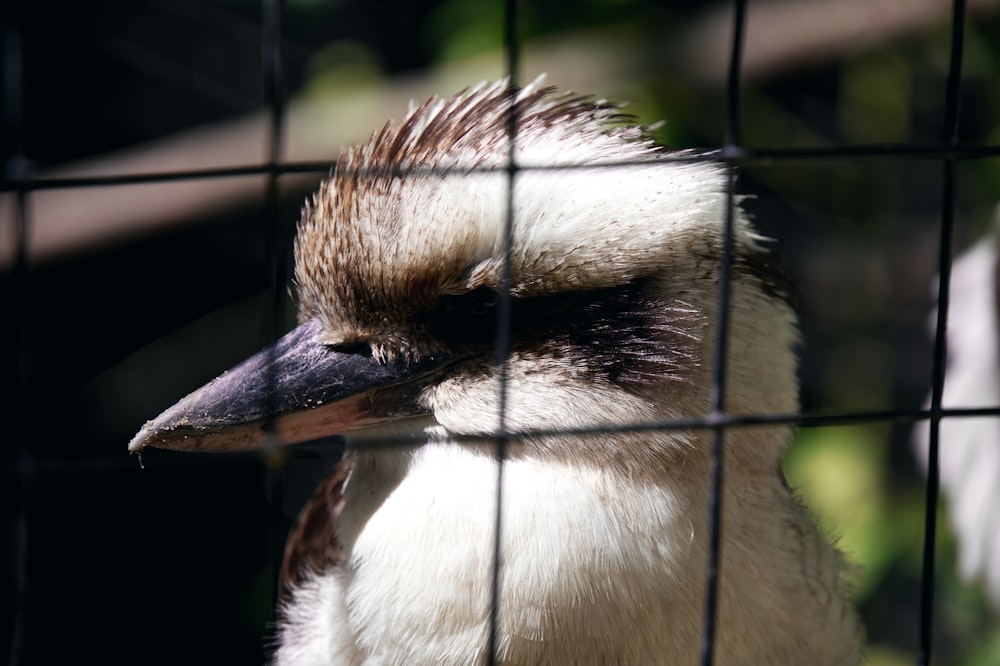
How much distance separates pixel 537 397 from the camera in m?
1.15

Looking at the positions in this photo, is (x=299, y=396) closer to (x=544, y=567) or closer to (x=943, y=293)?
(x=544, y=567)

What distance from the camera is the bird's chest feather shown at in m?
1.11

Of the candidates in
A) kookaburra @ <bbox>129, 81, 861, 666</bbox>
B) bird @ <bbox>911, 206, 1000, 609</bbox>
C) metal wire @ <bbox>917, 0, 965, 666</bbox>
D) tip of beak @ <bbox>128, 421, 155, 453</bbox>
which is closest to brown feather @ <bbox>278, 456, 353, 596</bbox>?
kookaburra @ <bbox>129, 81, 861, 666</bbox>

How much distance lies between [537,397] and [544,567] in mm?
170

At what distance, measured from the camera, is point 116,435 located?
2.84 m

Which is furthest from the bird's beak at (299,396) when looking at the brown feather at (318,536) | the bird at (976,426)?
the bird at (976,426)

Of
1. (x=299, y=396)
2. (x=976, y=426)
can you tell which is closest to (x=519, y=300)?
(x=299, y=396)

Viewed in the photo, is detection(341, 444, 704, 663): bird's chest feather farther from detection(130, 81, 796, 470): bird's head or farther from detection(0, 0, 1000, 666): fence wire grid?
detection(0, 0, 1000, 666): fence wire grid

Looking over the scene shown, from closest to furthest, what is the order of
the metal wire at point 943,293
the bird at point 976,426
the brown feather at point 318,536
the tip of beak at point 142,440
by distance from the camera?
the metal wire at point 943,293 < the tip of beak at point 142,440 < the brown feather at point 318,536 < the bird at point 976,426

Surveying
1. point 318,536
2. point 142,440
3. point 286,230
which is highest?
point 286,230

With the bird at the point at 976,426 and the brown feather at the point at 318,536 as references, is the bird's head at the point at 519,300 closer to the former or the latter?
the brown feather at the point at 318,536

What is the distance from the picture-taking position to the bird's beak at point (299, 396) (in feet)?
3.75

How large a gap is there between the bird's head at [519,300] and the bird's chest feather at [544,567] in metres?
0.07

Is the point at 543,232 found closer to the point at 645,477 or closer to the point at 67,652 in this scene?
the point at 645,477
